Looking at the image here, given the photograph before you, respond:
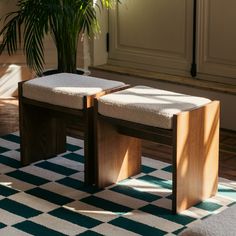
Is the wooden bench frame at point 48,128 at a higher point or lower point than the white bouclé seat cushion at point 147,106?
lower

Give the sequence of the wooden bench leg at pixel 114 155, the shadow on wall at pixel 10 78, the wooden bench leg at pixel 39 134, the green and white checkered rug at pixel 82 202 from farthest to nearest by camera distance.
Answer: the shadow on wall at pixel 10 78 → the wooden bench leg at pixel 39 134 → the wooden bench leg at pixel 114 155 → the green and white checkered rug at pixel 82 202

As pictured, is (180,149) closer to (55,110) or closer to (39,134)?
(55,110)

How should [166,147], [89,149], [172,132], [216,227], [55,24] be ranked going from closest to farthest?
[216,227] → [172,132] → [89,149] → [166,147] → [55,24]

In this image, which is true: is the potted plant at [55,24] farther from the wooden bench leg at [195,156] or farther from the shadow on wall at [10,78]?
the wooden bench leg at [195,156]

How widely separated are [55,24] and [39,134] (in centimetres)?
82

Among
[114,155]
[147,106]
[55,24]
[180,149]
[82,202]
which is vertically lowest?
[82,202]

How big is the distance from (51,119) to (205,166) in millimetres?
998

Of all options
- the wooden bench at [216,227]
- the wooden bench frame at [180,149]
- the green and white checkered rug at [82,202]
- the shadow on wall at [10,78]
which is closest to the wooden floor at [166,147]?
the green and white checkered rug at [82,202]

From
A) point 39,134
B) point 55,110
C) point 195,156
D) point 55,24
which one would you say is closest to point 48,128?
point 39,134

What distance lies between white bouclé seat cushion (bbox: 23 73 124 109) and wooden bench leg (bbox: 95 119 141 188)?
185 millimetres

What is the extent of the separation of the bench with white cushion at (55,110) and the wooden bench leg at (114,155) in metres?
0.08

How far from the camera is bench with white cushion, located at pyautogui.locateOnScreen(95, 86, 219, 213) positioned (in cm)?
340

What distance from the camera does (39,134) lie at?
4141 millimetres

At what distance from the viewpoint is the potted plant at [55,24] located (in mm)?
4566
